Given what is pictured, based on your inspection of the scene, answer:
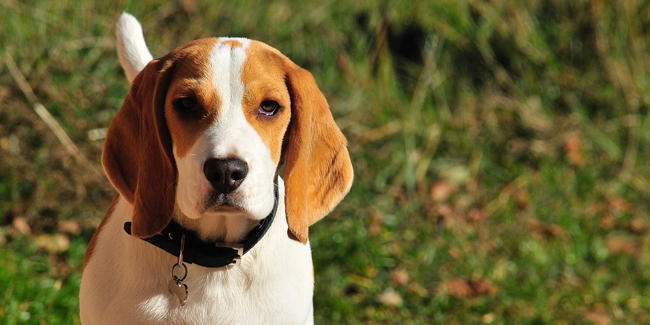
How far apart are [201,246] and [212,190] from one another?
39 centimetres

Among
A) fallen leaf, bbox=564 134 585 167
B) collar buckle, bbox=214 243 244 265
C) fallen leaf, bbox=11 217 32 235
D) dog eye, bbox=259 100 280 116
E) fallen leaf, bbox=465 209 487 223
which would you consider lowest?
fallen leaf, bbox=564 134 585 167

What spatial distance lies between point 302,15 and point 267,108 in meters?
4.41

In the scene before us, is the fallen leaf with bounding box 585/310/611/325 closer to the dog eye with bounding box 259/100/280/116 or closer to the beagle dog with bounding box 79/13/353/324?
the beagle dog with bounding box 79/13/353/324

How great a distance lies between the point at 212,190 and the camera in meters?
2.74

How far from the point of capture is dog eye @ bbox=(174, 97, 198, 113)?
2.88 m

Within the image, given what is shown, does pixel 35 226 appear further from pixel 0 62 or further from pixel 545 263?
pixel 545 263

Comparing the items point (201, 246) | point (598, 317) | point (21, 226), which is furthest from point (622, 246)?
point (21, 226)

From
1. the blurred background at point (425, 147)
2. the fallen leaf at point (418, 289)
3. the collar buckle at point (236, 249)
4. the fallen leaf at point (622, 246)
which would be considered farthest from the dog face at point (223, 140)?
→ the fallen leaf at point (622, 246)

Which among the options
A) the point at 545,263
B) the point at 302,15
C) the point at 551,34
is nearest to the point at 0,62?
the point at 302,15

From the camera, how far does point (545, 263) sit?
18.2 ft

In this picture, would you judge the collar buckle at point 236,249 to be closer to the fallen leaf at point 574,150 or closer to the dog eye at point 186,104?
the dog eye at point 186,104

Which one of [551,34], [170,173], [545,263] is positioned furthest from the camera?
[551,34]

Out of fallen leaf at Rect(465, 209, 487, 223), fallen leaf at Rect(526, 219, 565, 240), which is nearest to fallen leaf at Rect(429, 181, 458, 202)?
fallen leaf at Rect(465, 209, 487, 223)

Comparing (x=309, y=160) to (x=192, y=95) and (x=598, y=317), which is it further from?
(x=598, y=317)
